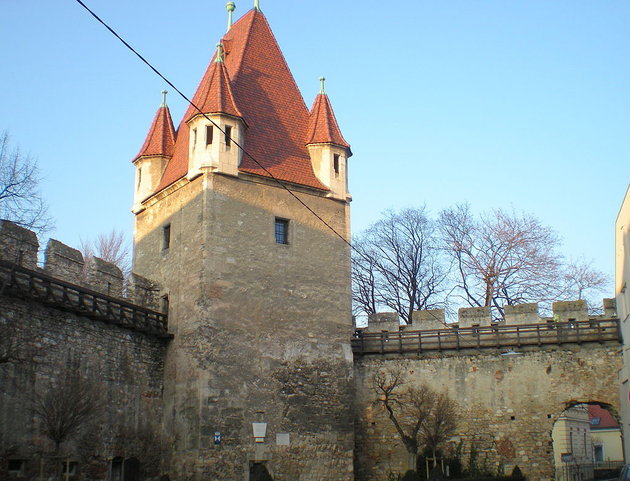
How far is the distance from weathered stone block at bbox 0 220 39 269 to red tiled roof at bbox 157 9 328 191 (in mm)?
5746

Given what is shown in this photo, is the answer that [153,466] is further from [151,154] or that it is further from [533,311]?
[533,311]

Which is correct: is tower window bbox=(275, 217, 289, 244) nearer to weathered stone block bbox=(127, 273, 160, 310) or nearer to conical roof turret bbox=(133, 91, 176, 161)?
weathered stone block bbox=(127, 273, 160, 310)

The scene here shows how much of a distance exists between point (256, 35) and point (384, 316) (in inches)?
410

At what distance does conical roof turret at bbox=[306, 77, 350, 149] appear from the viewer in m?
23.8

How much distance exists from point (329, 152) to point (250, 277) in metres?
5.19

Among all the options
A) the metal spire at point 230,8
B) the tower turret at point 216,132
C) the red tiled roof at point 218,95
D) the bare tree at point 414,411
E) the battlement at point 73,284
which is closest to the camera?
the battlement at point 73,284

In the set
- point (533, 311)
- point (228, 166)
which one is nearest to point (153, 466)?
point (228, 166)

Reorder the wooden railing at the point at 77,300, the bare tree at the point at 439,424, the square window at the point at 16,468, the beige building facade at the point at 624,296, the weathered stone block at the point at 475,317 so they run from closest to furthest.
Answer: the square window at the point at 16,468
the wooden railing at the point at 77,300
the beige building facade at the point at 624,296
the bare tree at the point at 439,424
the weathered stone block at the point at 475,317

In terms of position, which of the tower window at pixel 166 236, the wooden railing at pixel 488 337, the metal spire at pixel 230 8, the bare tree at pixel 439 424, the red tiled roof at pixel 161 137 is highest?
the metal spire at pixel 230 8

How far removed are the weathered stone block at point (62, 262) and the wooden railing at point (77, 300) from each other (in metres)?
0.49

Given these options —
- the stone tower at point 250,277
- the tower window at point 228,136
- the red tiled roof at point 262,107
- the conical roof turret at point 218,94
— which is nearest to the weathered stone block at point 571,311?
the stone tower at point 250,277

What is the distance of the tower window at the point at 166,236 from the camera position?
73.6 feet

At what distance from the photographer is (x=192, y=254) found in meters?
20.7

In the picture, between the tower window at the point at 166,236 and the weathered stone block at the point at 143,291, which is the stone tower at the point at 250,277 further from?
the weathered stone block at the point at 143,291
